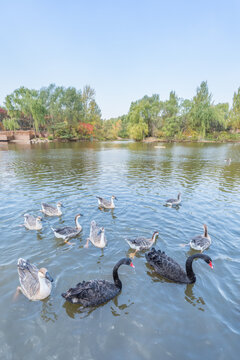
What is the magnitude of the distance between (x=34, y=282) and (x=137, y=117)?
85.1 metres

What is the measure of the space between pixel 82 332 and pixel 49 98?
331 feet

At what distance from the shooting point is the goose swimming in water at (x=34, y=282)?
4.82 m

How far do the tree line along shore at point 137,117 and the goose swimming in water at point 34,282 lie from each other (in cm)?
7986

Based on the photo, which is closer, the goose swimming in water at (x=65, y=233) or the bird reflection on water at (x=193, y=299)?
the bird reflection on water at (x=193, y=299)

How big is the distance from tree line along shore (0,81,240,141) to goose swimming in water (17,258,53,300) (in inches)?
3144

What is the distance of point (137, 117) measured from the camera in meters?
83.4

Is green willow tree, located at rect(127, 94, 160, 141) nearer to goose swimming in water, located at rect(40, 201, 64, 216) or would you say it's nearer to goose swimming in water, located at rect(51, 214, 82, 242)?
goose swimming in water, located at rect(40, 201, 64, 216)

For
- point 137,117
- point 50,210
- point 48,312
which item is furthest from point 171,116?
point 48,312

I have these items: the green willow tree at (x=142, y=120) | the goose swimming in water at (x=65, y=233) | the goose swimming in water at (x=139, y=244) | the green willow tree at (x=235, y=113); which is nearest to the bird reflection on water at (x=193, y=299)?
the goose swimming in water at (x=139, y=244)

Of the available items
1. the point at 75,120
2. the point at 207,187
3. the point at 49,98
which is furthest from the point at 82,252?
the point at 49,98

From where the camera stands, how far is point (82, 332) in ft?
13.7

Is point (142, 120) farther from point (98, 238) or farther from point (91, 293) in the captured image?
point (91, 293)

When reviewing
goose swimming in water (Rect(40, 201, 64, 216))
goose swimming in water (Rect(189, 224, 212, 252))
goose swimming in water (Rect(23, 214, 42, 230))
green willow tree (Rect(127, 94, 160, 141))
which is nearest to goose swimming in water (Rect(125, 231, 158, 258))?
goose swimming in water (Rect(189, 224, 212, 252))

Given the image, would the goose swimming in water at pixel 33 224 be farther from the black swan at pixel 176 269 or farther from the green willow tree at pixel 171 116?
the green willow tree at pixel 171 116
